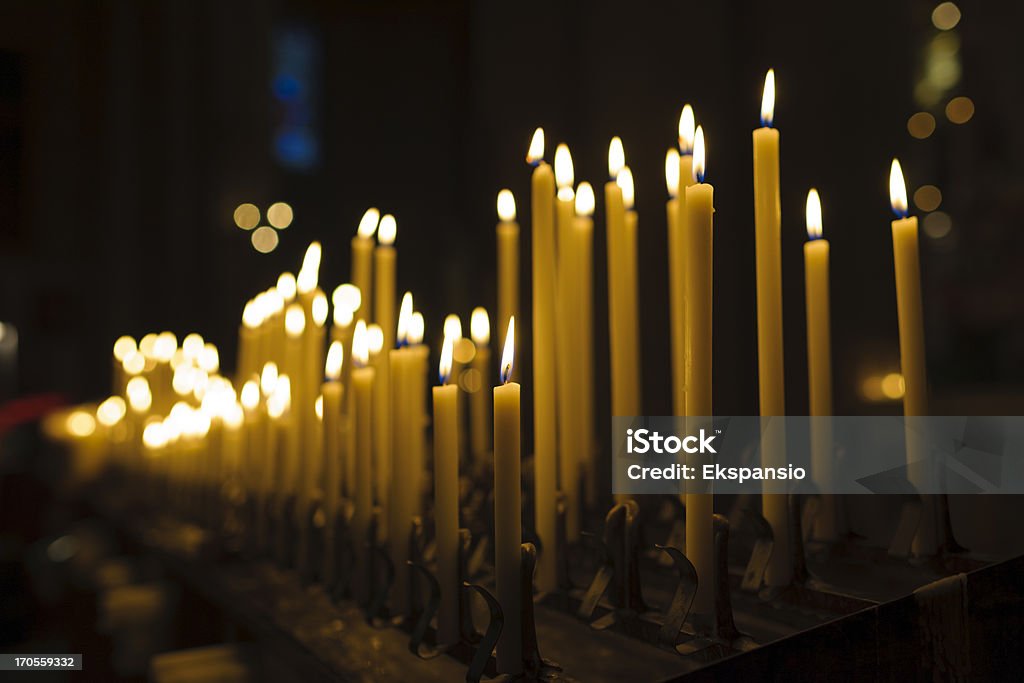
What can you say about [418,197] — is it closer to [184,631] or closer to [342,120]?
[342,120]

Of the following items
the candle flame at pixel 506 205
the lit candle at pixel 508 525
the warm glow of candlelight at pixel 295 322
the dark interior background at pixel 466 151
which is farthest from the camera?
the dark interior background at pixel 466 151

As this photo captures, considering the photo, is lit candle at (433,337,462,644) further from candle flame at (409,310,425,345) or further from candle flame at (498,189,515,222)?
candle flame at (498,189,515,222)

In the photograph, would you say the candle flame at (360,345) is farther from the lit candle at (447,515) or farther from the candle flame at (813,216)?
the candle flame at (813,216)

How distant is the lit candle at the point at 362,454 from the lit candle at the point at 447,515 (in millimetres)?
129

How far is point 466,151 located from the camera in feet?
5.41

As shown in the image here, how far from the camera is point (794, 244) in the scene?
864mm

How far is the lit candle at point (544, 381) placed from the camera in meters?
0.48

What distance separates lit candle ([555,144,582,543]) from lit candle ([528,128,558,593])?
3 cm

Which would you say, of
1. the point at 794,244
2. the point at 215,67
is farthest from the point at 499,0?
the point at 215,67

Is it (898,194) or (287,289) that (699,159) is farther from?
(287,289)

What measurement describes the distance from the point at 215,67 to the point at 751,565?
3188mm

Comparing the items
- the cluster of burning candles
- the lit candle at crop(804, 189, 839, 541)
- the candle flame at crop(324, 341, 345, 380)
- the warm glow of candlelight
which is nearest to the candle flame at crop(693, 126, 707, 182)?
the cluster of burning candles

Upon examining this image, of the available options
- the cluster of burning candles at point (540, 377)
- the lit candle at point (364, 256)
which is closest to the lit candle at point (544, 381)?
the cluster of burning candles at point (540, 377)

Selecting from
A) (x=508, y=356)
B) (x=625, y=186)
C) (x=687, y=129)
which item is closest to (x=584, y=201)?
(x=625, y=186)
